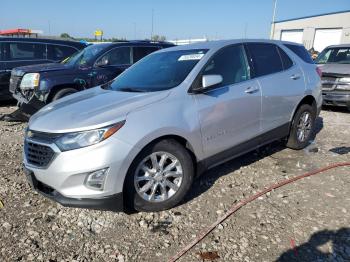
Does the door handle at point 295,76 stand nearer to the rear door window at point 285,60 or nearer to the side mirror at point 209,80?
the rear door window at point 285,60

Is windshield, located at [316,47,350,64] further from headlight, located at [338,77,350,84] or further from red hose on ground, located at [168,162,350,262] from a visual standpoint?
red hose on ground, located at [168,162,350,262]

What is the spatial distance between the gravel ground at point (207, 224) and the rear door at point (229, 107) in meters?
0.55

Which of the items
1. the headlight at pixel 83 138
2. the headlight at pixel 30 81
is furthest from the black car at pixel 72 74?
the headlight at pixel 83 138

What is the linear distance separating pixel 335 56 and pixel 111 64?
6.28m

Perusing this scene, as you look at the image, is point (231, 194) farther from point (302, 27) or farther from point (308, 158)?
point (302, 27)

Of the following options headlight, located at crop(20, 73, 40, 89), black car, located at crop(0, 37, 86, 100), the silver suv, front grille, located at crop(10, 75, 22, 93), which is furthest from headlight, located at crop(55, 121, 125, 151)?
black car, located at crop(0, 37, 86, 100)

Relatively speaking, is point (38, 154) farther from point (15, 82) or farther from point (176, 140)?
point (15, 82)

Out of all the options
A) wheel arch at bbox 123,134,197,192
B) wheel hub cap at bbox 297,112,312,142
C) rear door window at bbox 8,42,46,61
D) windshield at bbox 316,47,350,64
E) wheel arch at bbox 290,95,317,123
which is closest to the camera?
wheel arch at bbox 123,134,197,192

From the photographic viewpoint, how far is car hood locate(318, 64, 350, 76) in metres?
8.64

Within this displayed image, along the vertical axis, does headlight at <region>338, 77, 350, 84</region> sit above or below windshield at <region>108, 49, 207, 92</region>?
below

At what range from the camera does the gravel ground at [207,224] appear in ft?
10.0

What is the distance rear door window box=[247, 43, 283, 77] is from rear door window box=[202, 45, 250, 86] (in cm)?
20

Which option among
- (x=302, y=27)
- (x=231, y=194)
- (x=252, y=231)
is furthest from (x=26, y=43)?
(x=302, y=27)

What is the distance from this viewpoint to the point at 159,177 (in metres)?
3.59
